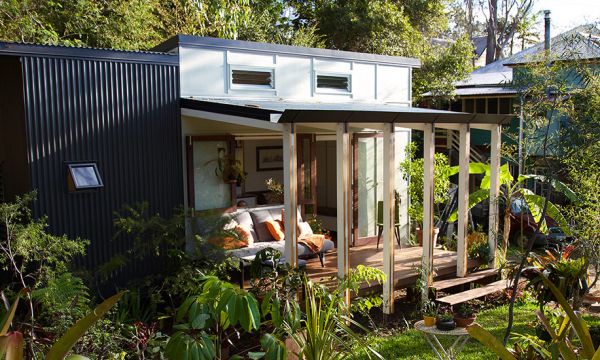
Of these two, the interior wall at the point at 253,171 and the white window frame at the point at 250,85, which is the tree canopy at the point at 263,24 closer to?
the interior wall at the point at 253,171

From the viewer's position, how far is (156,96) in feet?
30.9

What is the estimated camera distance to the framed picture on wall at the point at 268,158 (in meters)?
13.4

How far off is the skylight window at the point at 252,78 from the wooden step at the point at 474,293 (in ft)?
16.0

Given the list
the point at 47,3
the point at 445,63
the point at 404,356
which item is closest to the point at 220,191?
the point at 404,356

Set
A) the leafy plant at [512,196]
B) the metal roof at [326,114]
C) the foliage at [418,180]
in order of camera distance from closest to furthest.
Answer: the metal roof at [326,114] < the leafy plant at [512,196] < the foliage at [418,180]

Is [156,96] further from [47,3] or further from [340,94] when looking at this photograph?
[47,3]

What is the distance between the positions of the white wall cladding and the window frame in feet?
6.43

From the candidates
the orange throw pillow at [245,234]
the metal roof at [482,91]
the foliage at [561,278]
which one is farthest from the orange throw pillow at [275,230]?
the metal roof at [482,91]

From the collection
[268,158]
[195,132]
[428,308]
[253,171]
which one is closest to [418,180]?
[268,158]

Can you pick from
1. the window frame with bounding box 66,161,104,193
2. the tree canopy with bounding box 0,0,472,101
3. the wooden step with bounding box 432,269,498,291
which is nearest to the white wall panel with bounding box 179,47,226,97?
the window frame with bounding box 66,161,104,193

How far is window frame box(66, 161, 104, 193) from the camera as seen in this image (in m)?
8.45

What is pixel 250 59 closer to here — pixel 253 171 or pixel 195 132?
pixel 195 132

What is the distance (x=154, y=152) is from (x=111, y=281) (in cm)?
209

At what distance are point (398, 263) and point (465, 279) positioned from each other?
120 centimetres
